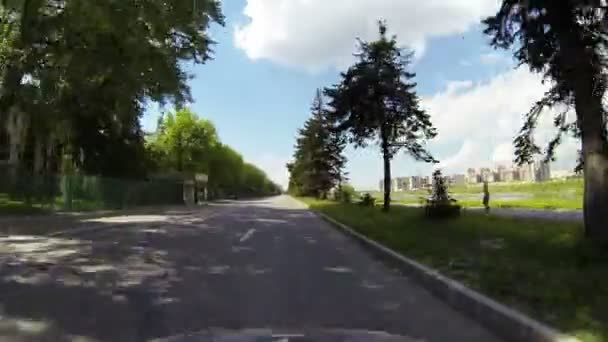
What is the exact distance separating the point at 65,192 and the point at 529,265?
108 ft

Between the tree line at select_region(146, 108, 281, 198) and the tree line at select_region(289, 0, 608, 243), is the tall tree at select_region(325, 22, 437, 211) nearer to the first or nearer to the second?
the tree line at select_region(289, 0, 608, 243)

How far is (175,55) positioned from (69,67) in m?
6.78

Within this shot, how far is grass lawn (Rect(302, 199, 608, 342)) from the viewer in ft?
23.4

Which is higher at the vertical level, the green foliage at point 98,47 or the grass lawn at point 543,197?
the green foliage at point 98,47

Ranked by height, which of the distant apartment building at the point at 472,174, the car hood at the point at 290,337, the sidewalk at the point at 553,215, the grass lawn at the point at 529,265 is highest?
the distant apartment building at the point at 472,174

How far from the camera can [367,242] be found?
57.5 ft

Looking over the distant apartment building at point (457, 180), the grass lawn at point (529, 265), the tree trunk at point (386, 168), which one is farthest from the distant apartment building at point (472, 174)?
the grass lawn at point (529, 265)

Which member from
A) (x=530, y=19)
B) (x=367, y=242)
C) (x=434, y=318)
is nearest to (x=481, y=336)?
(x=434, y=318)

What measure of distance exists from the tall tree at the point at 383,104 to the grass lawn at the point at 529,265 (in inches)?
528

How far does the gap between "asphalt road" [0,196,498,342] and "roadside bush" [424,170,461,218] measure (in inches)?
247

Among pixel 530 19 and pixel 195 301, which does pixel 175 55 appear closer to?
pixel 530 19

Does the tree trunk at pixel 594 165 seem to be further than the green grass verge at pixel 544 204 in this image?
No

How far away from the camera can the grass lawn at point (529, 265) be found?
713cm

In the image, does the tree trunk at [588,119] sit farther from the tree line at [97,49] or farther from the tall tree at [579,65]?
the tree line at [97,49]
